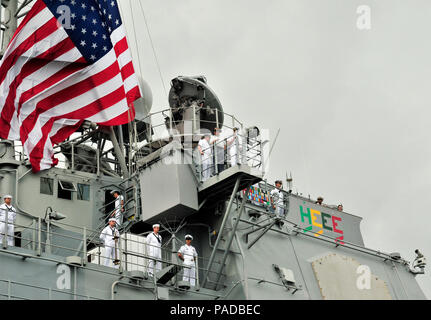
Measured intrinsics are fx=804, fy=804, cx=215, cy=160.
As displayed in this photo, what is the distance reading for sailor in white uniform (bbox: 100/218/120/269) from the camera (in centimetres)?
1630

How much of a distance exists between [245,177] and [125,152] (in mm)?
6961

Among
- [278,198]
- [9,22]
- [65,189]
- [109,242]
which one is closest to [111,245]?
[109,242]

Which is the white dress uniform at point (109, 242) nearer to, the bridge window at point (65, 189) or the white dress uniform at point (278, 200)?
the bridge window at point (65, 189)

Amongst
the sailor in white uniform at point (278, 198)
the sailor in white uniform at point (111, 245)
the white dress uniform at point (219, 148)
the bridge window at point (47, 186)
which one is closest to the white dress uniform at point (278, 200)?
the sailor in white uniform at point (278, 198)

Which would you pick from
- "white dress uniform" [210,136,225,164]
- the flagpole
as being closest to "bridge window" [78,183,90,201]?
"white dress uniform" [210,136,225,164]

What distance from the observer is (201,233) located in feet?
62.4

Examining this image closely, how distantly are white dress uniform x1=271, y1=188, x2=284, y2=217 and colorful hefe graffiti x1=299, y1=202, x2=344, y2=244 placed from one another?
1.00m

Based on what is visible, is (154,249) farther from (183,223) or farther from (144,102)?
(144,102)

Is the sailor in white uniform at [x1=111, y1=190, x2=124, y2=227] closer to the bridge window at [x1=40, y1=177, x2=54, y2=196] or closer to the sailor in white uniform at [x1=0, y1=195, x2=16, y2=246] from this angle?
the bridge window at [x1=40, y1=177, x2=54, y2=196]

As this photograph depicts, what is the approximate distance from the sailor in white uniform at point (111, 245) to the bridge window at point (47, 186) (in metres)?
2.75

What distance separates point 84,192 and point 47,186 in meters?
1.00

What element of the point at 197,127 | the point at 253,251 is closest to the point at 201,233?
the point at 253,251

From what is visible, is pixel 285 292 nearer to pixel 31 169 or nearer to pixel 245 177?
pixel 245 177

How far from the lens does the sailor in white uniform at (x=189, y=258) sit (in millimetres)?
17156
